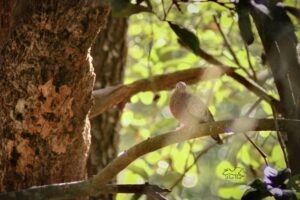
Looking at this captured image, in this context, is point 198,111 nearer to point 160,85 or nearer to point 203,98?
point 160,85

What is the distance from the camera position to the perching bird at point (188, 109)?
115 cm

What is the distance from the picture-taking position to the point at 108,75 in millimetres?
1757

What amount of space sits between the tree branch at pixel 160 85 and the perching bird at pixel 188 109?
6.4 inches

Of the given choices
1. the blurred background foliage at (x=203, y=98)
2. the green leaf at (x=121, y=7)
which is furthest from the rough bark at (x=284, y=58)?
the blurred background foliage at (x=203, y=98)

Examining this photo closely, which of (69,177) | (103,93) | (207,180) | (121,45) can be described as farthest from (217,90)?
(69,177)

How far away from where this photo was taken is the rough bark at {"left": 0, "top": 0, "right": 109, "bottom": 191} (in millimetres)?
869

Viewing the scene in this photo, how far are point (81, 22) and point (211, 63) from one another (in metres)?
0.77

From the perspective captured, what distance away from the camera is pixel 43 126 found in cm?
92

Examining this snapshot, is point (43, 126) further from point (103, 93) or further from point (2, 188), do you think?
point (103, 93)

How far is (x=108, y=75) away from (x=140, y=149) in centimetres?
98

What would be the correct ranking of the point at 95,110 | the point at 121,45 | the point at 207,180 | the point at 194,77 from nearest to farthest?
the point at 95,110
the point at 194,77
the point at 121,45
the point at 207,180

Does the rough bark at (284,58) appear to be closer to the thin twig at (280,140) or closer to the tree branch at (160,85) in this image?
the thin twig at (280,140)

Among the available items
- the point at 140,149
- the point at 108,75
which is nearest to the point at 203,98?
the point at 108,75

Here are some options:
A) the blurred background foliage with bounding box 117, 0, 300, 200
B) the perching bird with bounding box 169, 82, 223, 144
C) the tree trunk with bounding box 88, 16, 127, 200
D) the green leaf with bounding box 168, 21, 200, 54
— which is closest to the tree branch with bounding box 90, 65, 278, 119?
the blurred background foliage with bounding box 117, 0, 300, 200
